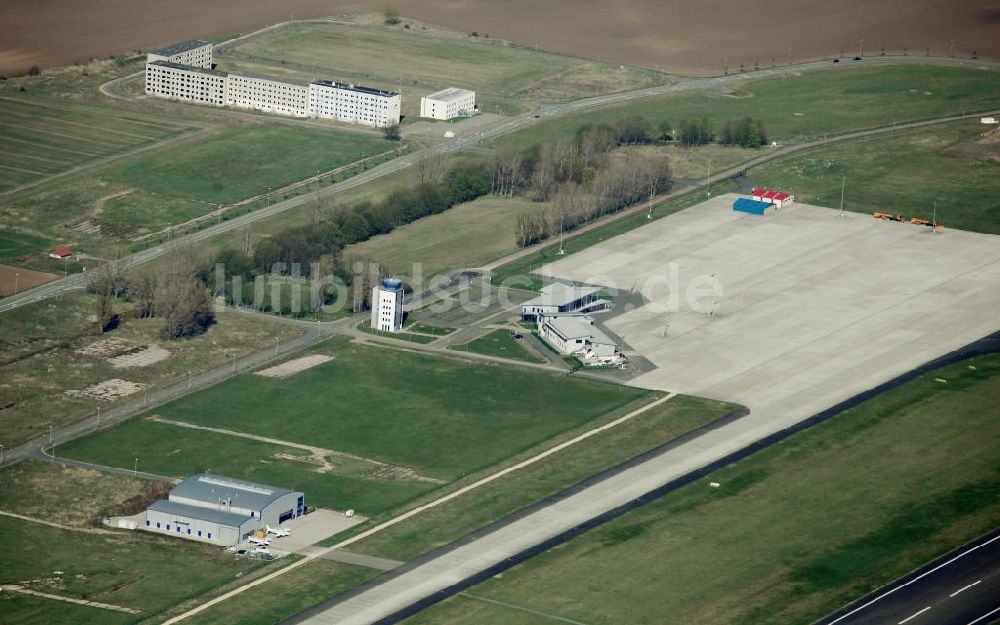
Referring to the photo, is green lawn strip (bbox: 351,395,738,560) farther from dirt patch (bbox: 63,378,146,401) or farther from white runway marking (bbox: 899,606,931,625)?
dirt patch (bbox: 63,378,146,401)

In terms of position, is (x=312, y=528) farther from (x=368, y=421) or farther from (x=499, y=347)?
(x=499, y=347)

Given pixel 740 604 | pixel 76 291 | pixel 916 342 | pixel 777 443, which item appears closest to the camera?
pixel 740 604

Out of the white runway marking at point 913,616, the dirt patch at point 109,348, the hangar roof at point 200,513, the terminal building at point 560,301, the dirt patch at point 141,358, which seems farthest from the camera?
the terminal building at point 560,301

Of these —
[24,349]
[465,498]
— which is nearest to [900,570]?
[465,498]

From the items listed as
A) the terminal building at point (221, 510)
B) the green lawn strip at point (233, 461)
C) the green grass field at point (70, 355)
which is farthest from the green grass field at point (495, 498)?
the green grass field at point (70, 355)

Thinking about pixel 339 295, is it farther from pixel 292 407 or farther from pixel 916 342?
pixel 916 342

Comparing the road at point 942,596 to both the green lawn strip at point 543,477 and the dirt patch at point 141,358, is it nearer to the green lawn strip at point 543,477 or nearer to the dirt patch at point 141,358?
the green lawn strip at point 543,477
